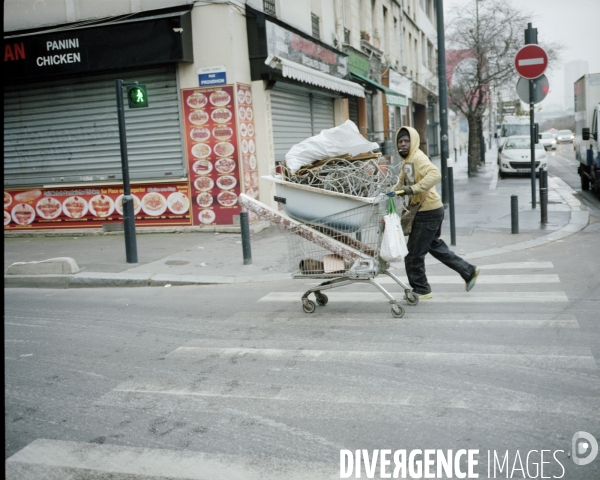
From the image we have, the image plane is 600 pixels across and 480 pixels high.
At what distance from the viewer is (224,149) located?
13.6 metres

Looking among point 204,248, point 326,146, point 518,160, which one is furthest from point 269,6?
point 518,160

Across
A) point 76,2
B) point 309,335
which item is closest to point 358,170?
point 309,335

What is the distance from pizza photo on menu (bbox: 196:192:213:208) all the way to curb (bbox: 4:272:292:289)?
428 centimetres

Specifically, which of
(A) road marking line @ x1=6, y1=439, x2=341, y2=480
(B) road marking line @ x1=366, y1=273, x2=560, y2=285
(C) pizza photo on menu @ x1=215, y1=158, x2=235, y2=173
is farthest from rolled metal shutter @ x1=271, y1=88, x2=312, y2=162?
(A) road marking line @ x1=6, y1=439, x2=341, y2=480

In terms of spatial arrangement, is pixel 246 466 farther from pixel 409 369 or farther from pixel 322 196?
pixel 322 196

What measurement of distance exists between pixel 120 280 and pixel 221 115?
504 cm

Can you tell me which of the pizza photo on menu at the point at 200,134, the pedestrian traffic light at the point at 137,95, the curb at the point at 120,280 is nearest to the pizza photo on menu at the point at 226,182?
the pizza photo on menu at the point at 200,134

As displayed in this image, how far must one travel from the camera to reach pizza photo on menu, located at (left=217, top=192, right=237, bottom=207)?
541 inches

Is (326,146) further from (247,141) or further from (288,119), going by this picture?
(288,119)

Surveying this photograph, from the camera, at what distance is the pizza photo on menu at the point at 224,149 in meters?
13.5

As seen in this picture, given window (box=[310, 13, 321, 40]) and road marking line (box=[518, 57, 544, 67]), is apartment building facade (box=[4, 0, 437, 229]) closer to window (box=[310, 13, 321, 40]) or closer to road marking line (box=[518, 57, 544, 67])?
window (box=[310, 13, 321, 40])

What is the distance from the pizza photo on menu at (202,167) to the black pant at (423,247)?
23.7 ft

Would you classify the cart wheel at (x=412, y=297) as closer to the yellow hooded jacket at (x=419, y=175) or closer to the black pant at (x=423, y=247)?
the black pant at (x=423, y=247)

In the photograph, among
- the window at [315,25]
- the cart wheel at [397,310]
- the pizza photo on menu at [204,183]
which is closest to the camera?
the cart wheel at [397,310]
